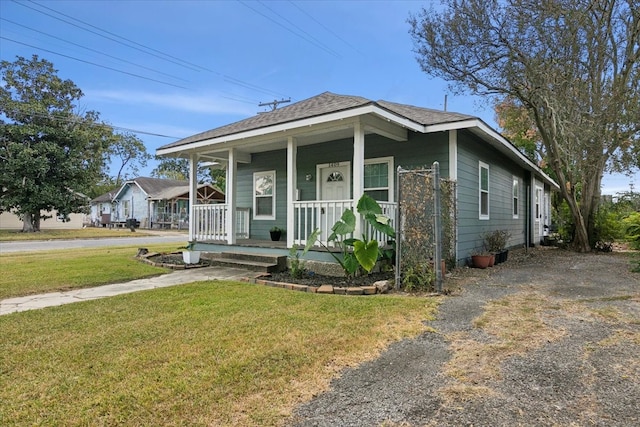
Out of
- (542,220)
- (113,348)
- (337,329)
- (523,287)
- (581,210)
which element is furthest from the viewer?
(542,220)

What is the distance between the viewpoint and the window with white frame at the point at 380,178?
8.38 m

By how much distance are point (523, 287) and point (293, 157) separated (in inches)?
185

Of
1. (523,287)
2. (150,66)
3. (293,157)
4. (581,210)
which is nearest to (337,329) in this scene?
A: (523,287)

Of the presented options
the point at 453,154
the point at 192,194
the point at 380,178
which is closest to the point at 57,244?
the point at 192,194

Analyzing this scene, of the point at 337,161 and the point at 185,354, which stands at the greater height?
the point at 337,161

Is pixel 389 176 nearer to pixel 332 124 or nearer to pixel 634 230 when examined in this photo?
pixel 332 124

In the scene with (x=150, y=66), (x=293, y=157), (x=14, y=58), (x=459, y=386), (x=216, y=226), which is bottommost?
(x=459, y=386)

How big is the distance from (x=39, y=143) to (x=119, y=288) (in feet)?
69.6

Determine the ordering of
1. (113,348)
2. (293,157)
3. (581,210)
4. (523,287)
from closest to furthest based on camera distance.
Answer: (113,348), (523,287), (293,157), (581,210)

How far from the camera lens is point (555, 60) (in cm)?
868

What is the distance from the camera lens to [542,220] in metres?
16.6

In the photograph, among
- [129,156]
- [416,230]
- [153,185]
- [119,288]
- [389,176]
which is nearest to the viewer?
[416,230]

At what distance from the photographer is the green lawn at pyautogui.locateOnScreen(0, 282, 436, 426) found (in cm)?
225

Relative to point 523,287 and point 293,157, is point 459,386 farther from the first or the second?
point 293,157
